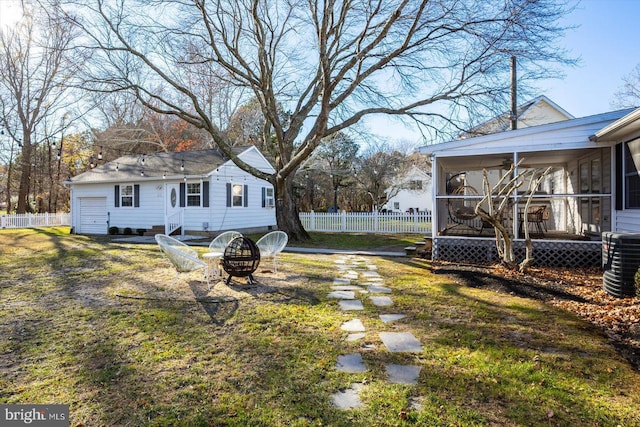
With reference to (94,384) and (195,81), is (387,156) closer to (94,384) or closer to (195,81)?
(195,81)

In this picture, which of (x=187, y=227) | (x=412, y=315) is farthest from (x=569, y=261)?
(x=187, y=227)

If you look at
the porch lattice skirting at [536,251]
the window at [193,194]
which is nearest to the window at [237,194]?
the window at [193,194]

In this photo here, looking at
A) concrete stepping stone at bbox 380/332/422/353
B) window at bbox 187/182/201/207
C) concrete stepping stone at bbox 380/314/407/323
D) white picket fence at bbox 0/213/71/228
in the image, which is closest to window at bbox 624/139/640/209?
concrete stepping stone at bbox 380/314/407/323

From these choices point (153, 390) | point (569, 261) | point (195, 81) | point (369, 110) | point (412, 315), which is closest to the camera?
point (153, 390)

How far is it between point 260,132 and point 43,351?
25949mm

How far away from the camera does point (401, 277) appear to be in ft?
22.8

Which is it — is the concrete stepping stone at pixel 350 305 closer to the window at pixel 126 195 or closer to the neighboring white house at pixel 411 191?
the window at pixel 126 195

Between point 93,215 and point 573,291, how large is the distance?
19.9 meters

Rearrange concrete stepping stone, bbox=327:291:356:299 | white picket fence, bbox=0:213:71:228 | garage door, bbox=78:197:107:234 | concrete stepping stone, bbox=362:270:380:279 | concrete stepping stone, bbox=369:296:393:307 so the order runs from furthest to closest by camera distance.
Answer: white picket fence, bbox=0:213:71:228, garage door, bbox=78:197:107:234, concrete stepping stone, bbox=362:270:380:279, concrete stepping stone, bbox=327:291:356:299, concrete stepping stone, bbox=369:296:393:307

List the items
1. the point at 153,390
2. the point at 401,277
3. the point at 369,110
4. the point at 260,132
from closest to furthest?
the point at 153,390 < the point at 401,277 < the point at 369,110 < the point at 260,132

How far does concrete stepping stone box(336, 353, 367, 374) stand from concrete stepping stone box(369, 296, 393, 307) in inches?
68.9

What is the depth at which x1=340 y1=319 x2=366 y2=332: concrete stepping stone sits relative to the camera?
158 inches

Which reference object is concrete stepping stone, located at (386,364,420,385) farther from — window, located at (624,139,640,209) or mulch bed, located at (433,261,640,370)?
window, located at (624,139,640,209)

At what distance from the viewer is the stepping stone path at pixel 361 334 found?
8.74 ft
